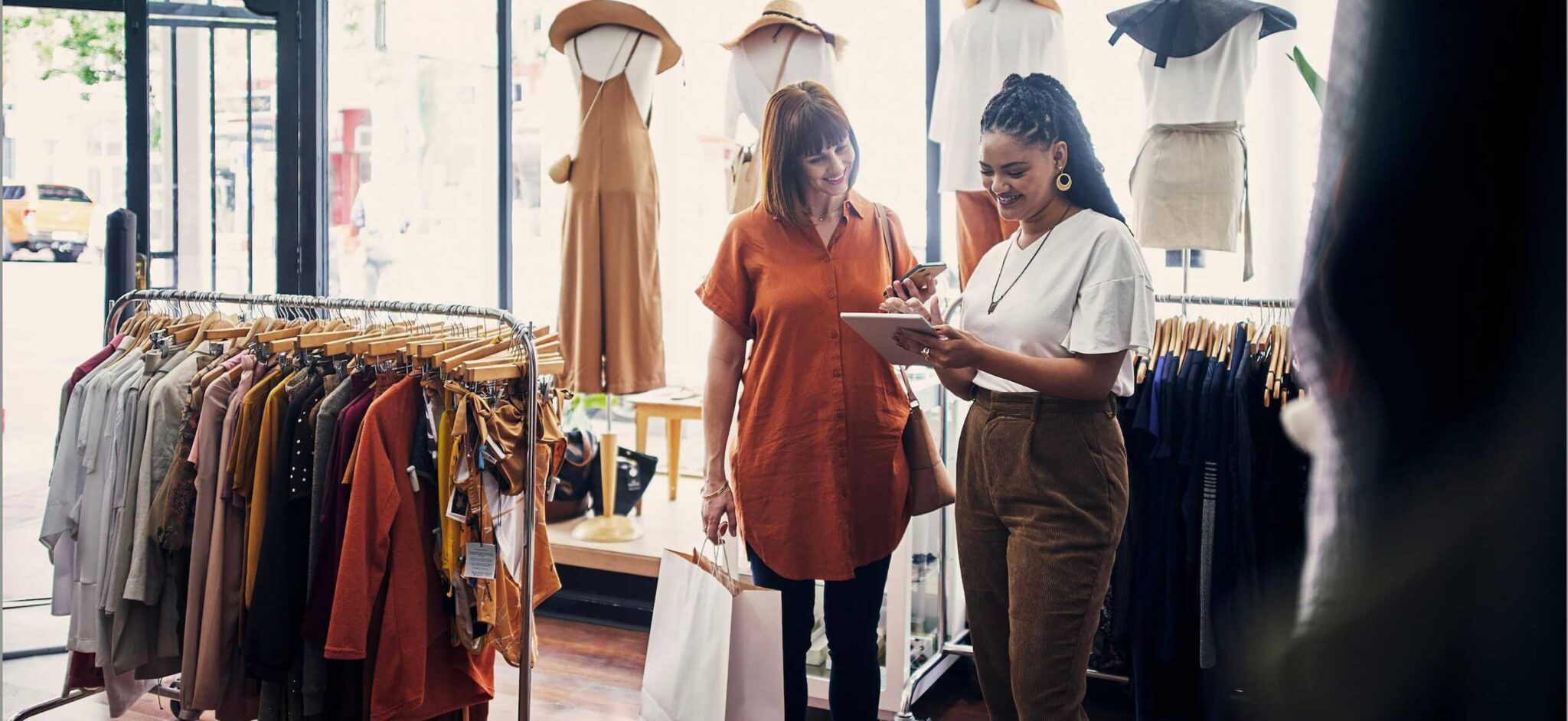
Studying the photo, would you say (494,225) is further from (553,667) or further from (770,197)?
(770,197)

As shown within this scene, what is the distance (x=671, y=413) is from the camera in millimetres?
3914

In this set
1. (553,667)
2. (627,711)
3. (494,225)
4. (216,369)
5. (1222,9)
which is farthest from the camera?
(494,225)

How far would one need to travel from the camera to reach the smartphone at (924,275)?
1.94 m

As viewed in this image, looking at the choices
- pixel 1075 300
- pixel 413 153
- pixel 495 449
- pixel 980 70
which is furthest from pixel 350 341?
pixel 413 153

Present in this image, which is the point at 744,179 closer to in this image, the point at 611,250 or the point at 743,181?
the point at 743,181

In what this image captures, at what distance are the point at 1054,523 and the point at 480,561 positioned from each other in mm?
1009

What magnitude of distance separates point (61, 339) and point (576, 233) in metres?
1.51

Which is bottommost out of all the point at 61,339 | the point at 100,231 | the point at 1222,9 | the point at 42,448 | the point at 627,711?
the point at 627,711

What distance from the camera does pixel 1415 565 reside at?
189mm

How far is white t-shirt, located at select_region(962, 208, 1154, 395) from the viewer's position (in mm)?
1674

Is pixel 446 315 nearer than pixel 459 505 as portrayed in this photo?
No

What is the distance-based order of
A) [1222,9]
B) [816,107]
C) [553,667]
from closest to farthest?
[816,107]
[1222,9]
[553,667]

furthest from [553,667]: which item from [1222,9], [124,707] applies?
[1222,9]

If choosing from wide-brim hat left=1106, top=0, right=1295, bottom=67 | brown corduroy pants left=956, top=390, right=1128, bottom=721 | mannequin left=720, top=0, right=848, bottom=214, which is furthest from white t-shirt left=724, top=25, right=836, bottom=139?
brown corduroy pants left=956, top=390, right=1128, bottom=721
